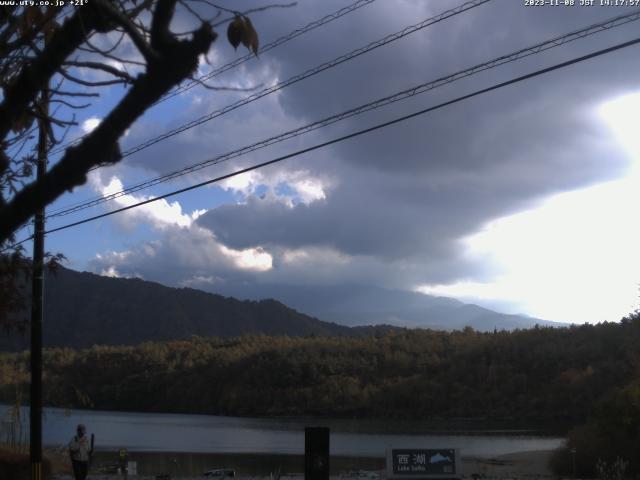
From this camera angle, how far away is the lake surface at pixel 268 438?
49.2m

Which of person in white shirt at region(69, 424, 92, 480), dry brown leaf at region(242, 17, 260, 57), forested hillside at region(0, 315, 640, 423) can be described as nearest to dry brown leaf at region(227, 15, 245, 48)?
dry brown leaf at region(242, 17, 260, 57)

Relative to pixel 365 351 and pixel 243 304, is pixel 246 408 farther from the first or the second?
pixel 243 304

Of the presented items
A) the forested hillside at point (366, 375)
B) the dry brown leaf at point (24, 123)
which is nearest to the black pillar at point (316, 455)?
the dry brown leaf at point (24, 123)

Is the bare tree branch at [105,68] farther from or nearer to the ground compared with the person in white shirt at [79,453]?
farther from the ground

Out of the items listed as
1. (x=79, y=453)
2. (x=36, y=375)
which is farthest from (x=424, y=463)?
(x=36, y=375)

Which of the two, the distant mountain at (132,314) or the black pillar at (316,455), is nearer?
the black pillar at (316,455)

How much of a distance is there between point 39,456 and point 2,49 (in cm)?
1308

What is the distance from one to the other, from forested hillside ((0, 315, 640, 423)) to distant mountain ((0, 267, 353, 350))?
112 ft

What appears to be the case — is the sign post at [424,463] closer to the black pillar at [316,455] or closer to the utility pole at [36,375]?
the black pillar at [316,455]

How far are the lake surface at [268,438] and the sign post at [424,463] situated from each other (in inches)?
887

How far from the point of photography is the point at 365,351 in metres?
108

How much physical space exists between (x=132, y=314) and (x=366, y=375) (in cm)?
7529

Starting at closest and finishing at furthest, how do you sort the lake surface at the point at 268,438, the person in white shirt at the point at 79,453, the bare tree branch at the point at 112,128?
the bare tree branch at the point at 112,128 < the person in white shirt at the point at 79,453 < the lake surface at the point at 268,438

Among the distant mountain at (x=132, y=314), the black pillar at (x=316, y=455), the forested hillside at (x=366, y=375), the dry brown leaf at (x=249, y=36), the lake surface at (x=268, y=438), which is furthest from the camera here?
the distant mountain at (x=132, y=314)
